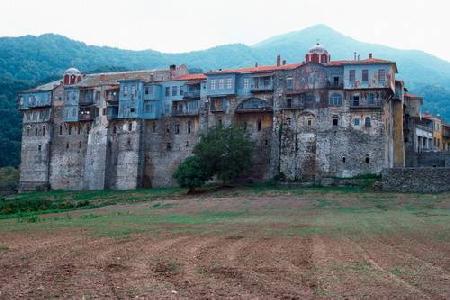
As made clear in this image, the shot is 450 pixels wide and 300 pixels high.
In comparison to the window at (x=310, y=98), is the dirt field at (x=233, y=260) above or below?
below

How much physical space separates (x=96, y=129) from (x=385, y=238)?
7128 cm

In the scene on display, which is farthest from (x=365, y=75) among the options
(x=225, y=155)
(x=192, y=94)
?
(x=192, y=94)

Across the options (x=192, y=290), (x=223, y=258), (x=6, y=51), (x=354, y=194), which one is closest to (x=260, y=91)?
→ (x=354, y=194)

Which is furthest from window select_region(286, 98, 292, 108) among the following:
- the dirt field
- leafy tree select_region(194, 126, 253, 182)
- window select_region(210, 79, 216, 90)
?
the dirt field

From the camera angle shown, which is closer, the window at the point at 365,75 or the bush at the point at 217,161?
the bush at the point at 217,161

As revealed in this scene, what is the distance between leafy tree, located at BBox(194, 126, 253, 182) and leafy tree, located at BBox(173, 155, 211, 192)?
2.52ft

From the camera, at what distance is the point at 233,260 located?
19938 millimetres

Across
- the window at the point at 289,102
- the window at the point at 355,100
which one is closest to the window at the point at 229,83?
the window at the point at 289,102

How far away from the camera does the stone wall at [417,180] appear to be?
64.9 m

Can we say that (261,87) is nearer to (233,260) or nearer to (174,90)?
(174,90)

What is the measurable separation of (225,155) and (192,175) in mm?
4687

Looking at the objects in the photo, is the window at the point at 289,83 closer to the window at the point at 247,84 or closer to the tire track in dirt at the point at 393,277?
the window at the point at 247,84

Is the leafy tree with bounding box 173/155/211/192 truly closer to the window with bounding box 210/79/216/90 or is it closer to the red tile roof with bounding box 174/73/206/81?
the window with bounding box 210/79/216/90

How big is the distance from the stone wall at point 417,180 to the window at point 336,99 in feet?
40.1
